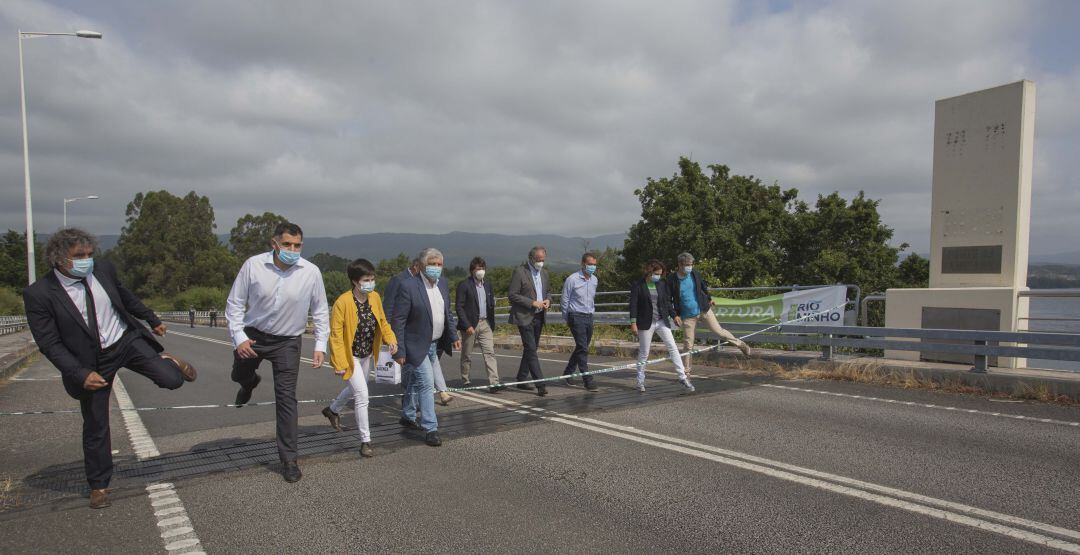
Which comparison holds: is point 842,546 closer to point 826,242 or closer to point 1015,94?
point 1015,94

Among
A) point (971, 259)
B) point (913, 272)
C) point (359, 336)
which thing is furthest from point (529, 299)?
point (913, 272)

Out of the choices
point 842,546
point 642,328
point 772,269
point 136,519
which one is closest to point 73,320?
point 136,519

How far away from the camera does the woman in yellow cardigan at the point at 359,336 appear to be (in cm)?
578

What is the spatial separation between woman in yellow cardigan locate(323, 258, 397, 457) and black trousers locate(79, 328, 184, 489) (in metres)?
1.36

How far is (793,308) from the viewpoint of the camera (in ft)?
38.9

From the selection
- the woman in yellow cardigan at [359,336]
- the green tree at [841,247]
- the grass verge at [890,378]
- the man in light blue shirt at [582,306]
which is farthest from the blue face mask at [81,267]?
the green tree at [841,247]

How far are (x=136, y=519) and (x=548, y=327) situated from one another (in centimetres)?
1932

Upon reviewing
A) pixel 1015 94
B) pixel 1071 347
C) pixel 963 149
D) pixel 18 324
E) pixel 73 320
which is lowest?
pixel 18 324

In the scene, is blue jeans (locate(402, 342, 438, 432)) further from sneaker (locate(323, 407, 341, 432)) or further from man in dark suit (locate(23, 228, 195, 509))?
man in dark suit (locate(23, 228, 195, 509))

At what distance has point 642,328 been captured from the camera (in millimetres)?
9109

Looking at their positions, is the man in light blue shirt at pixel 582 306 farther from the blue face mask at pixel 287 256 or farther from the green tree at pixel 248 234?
the green tree at pixel 248 234

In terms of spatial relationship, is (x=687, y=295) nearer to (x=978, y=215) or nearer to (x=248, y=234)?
(x=978, y=215)

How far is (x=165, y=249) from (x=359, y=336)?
125 m

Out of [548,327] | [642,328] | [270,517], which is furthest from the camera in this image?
[548,327]
